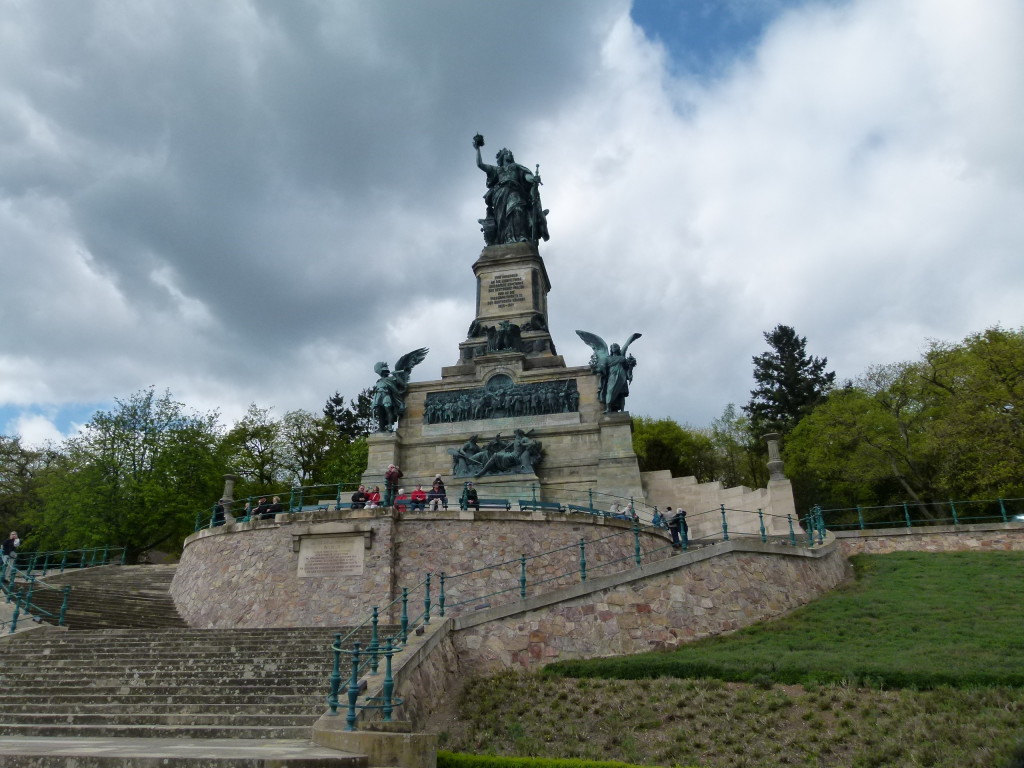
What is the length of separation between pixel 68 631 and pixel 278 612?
13.2 feet

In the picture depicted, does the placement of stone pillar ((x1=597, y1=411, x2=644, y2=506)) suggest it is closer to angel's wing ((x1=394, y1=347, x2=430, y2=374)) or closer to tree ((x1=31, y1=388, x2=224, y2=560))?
angel's wing ((x1=394, y1=347, x2=430, y2=374))

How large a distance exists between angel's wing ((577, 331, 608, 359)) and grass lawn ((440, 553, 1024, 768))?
15162 millimetres

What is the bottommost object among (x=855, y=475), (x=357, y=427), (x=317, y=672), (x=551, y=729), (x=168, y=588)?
(x=551, y=729)

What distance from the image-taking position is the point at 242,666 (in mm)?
11961

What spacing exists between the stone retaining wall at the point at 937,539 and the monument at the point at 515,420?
663 cm

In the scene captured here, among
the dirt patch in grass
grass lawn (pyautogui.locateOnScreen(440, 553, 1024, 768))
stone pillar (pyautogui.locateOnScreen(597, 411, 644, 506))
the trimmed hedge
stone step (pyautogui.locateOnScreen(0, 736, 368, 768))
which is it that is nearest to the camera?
stone step (pyautogui.locateOnScreen(0, 736, 368, 768))

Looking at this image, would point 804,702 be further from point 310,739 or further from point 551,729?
point 310,739

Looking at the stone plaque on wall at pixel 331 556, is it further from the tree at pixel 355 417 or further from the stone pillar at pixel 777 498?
the tree at pixel 355 417

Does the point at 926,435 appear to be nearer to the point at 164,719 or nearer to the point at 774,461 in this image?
the point at 774,461

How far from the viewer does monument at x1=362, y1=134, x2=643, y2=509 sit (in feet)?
85.8

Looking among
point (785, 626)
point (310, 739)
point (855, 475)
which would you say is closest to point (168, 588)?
point (310, 739)

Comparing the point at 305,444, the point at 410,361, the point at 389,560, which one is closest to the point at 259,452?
the point at 305,444

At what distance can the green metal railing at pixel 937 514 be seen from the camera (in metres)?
24.3

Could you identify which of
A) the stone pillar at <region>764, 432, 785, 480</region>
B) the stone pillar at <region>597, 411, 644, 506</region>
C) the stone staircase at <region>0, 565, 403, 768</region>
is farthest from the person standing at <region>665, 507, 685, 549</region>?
the stone staircase at <region>0, 565, 403, 768</region>
